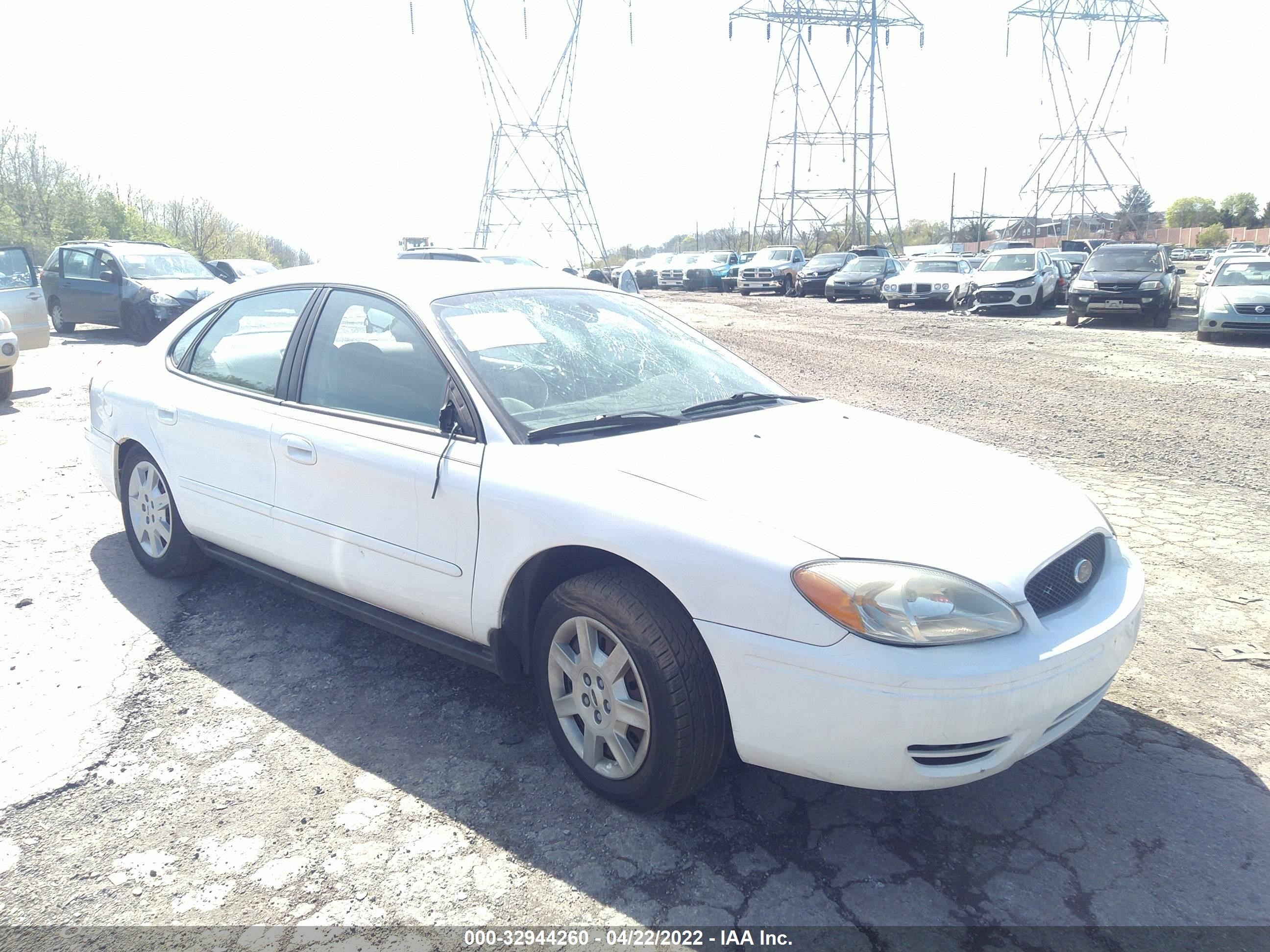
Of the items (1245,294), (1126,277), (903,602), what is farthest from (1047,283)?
(903,602)

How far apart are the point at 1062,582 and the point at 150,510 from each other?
13.4 feet

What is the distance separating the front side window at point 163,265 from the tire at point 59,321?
7.25ft

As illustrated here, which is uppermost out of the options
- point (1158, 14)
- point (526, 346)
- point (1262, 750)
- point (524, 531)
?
point (1158, 14)

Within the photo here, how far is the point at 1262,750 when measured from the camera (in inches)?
122

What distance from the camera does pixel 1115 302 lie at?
18.4 metres

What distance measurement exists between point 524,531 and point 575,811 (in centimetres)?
86

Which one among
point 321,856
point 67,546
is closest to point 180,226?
point 67,546

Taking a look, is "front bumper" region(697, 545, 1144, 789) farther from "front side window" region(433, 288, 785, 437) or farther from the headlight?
"front side window" region(433, 288, 785, 437)

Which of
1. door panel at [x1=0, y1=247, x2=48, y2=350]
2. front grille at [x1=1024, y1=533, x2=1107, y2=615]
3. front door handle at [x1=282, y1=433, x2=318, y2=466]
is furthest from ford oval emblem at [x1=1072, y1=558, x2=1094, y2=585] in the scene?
door panel at [x1=0, y1=247, x2=48, y2=350]

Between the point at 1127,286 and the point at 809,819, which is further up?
the point at 1127,286

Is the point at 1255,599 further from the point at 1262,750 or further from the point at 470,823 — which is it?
the point at 470,823

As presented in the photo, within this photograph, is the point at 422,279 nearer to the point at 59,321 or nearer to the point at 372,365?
the point at 372,365

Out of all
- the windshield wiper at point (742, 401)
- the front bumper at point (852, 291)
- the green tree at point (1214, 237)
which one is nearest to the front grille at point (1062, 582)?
the windshield wiper at point (742, 401)

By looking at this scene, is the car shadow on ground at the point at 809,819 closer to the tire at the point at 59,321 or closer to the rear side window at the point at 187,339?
the rear side window at the point at 187,339
